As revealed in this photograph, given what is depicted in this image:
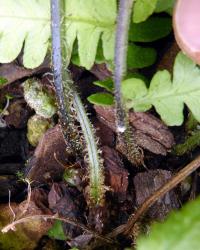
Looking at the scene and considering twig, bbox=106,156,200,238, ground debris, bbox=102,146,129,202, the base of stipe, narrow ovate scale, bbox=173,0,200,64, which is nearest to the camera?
narrow ovate scale, bbox=173,0,200,64

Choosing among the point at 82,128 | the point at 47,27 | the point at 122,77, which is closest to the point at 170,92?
the point at 122,77

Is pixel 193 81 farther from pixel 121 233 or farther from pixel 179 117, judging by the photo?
pixel 121 233

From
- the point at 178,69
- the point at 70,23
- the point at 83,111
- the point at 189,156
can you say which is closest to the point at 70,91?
the point at 83,111

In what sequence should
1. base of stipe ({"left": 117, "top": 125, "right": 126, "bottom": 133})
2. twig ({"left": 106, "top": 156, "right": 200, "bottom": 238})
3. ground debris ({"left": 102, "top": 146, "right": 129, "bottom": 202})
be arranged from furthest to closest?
ground debris ({"left": 102, "top": 146, "right": 129, "bottom": 202}) → base of stipe ({"left": 117, "top": 125, "right": 126, "bottom": 133}) → twig ({"left": 106, "top": 156, "right": 200, "bottom": 238})

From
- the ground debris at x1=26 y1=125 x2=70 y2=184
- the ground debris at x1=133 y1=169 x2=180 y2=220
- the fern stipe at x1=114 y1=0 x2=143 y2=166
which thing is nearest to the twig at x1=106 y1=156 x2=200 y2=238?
the ground debris at x1=133 y1=169 x2=180 y2=220

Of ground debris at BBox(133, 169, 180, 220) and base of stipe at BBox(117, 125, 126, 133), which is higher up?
base of stipe at BBox(117, 125, 126, 133)

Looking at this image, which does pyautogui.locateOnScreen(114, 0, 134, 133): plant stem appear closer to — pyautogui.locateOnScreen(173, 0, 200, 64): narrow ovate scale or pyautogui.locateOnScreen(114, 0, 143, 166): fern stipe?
pyautogui.locateOnScreen(114, 0, 143, 166): fern stipe

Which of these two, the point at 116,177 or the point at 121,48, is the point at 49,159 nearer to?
the point at 116,177

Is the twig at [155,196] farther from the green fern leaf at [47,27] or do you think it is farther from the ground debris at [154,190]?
the green fern leaf at [47,27]
